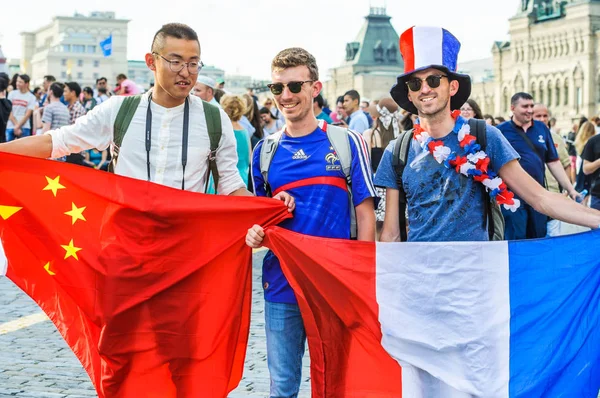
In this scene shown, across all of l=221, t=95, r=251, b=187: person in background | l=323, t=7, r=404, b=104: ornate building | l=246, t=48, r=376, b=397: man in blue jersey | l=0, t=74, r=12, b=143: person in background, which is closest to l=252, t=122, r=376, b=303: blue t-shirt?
l=246, t=48, r=376, b=397: man in blue jersey

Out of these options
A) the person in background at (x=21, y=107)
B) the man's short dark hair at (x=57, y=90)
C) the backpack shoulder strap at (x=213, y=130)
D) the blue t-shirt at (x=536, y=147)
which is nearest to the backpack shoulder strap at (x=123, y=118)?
the backpack shoulder strap at (x=213, y=130)

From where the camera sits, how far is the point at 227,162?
5.31 metres

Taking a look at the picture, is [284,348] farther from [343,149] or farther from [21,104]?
[21,104]

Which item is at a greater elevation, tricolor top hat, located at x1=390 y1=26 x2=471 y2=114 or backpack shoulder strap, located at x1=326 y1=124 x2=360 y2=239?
tricolor top hat, located at x1=390 y1=26 x2=471 y2=114

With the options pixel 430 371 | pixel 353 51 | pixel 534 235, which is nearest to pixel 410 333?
pixel 430 371

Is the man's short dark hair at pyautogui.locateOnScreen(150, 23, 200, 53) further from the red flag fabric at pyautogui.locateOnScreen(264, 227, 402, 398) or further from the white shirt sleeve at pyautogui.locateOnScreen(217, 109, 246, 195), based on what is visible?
the red flag fabric at pyautogui.locateOnScreen(264, 227, 402, 398)

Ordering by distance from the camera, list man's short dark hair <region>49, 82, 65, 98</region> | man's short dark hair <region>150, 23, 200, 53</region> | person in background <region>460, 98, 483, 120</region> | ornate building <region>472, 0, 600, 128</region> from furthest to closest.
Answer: ornate building <region>472, 0, 600, 128</region>, man's short dark hair <region>49, 82, 65, 98</region>, person in background <region>460, 98, 483, 120</region>, man's short dark hair <region>150, 23, 200, 53</region>

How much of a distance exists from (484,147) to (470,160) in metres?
0.16

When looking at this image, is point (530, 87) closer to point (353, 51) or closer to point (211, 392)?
point (353, 51)

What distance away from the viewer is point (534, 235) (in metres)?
10.0

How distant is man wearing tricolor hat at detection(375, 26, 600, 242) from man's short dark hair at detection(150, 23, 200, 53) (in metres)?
1.06

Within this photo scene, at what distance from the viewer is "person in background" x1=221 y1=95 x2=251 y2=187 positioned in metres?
10.1

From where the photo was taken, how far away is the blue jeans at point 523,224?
9.96m

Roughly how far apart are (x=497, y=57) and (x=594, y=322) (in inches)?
→ 4594
